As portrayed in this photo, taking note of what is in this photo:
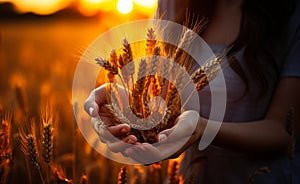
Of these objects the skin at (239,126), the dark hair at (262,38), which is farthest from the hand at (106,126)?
the dark hair at (262,38)

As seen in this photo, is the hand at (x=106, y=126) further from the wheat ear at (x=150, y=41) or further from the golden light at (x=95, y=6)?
the golden light at (x=95, y=6)

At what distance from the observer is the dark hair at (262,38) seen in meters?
1.78

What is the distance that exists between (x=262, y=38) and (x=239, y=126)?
1.31ft

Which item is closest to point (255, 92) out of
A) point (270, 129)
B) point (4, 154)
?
point (270, 129)

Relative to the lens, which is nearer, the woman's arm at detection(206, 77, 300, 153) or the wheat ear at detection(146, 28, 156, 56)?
the wheat ear at detection(146, 28, 156, 56)

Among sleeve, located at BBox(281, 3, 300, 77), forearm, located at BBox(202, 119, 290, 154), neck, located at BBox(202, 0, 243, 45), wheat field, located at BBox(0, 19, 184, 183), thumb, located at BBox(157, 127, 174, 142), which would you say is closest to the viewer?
thumb, located at BBox(157, 127, 174, 142)

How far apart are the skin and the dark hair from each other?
0.07 metres

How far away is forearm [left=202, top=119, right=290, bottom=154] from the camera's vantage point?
157 centimetres

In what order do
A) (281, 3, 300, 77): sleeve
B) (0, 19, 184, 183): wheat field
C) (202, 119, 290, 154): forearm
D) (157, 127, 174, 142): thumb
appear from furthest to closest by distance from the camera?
(281, 3, 300, 77): sleeve
(202, 119, 290, 154): forearm
(0, 19, 184, 183): wheat field
(157, 127, 174, 142): thumb

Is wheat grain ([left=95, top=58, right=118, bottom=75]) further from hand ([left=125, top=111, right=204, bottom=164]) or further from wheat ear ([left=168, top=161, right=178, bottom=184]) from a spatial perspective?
wheat ear ([left=168, top=161, right=178, bottom=184])

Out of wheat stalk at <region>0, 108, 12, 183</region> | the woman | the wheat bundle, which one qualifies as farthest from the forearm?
wheat stalk at <region>0, 108, 12, 183</region>

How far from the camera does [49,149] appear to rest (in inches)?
54.6

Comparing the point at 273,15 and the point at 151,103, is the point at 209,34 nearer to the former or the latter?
the point at 273,15

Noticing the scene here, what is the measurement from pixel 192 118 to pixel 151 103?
0.12m
